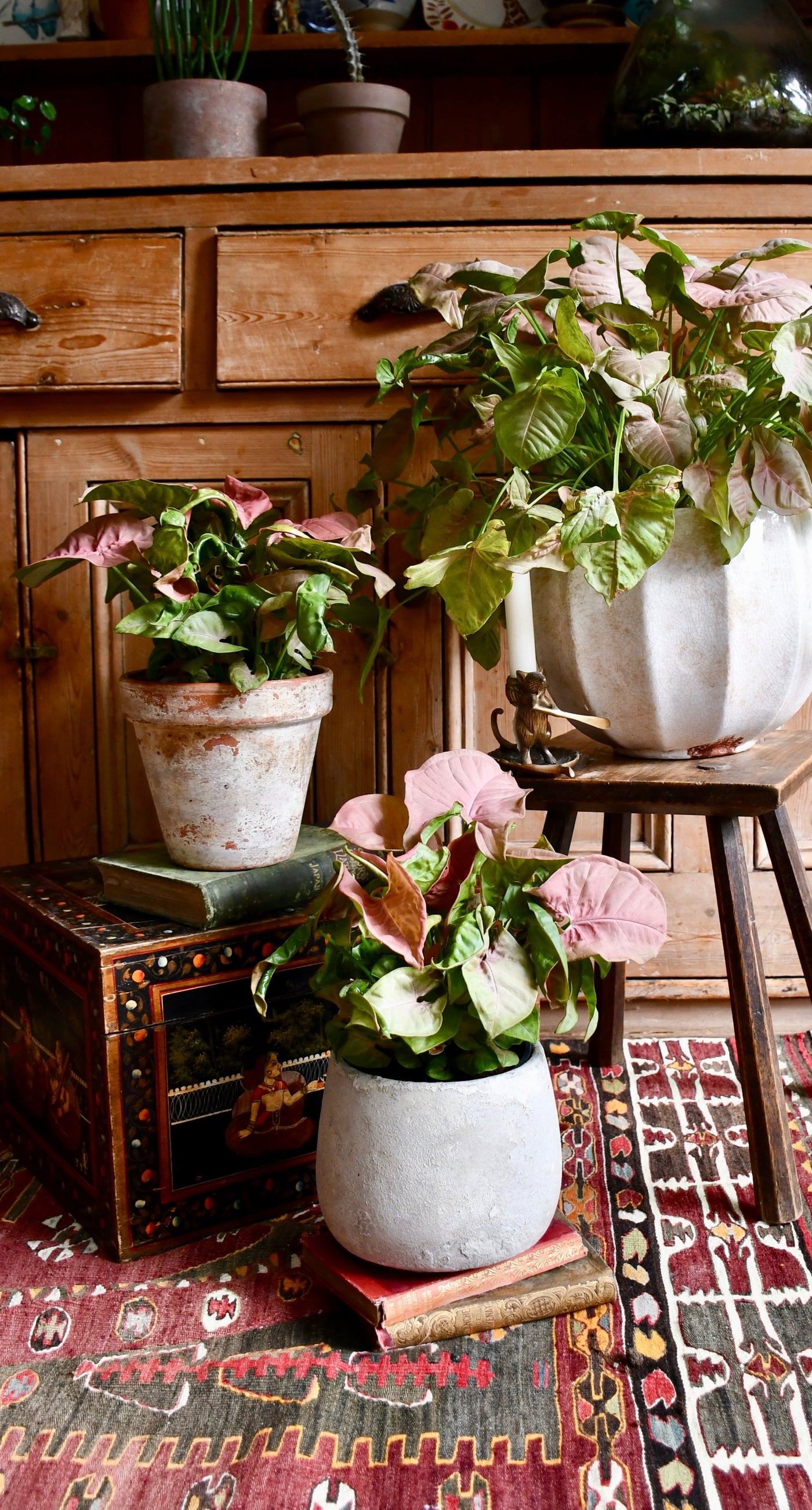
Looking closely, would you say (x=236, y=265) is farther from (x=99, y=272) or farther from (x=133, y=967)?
(x=133, y=967)

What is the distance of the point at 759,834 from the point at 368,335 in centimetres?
76

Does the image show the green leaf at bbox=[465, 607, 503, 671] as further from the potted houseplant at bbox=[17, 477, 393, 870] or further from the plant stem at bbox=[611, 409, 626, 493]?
the plant stem at bbox=[611, 409, 626, 493]

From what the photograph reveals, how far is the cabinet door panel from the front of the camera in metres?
1.39

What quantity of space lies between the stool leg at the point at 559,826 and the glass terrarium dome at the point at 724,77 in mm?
773

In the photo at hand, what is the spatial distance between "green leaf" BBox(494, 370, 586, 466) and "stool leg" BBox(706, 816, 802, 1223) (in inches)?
14.5

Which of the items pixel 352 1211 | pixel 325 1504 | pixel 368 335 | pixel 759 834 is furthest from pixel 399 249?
pixel 325 1504

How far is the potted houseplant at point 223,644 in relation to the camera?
1025 mm

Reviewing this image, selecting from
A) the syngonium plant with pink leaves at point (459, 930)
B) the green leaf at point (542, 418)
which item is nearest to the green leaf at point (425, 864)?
the syngonium plant with pink leaves at point (459, 930)

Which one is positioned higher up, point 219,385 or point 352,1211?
point 219,385

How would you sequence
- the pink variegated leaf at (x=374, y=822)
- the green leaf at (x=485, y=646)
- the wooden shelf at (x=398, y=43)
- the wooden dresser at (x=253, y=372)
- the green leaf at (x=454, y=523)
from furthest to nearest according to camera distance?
the wooden shelf at (x=398, y=43), the wooden dresser at (x=253, y=372), the green leaf at (x=485, y=646), the green leaf at (x=454, y=523), the pink variegated leaf at (x=374, y=822)

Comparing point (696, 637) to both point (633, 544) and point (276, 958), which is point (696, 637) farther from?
point (276, 958)

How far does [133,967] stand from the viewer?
39.7 inches

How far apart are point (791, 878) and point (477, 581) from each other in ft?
1.41

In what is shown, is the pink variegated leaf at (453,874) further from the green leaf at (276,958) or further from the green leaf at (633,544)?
the green leaf at (633,544)
